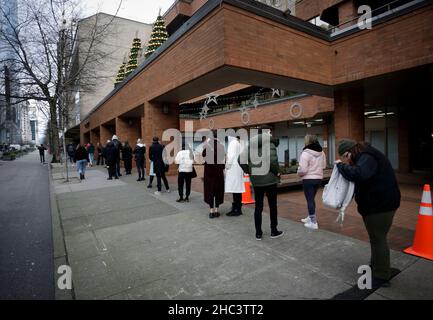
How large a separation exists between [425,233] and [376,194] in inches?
57.7

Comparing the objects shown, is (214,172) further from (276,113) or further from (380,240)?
A: (276,113)

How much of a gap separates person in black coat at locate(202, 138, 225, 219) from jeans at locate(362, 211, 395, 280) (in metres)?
3.14

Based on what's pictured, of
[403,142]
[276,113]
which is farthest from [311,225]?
[276,113]

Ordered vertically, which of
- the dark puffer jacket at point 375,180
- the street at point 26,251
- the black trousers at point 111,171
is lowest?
the street at point 26,251

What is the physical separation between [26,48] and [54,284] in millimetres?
21429

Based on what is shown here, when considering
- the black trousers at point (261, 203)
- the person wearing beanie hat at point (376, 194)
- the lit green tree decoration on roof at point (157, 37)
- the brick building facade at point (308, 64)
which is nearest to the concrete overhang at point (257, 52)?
the brick building facade at point (308, 64)

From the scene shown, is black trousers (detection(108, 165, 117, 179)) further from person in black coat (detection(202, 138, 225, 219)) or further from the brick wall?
the brick wall

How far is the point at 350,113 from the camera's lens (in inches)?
370

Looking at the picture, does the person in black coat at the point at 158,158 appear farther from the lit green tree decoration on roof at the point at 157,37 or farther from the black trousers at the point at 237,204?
the lit green tree decoration on roof at the point at 157,37

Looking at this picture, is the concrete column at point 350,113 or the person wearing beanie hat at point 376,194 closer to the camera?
the person wearing beanie hat at point 376,194

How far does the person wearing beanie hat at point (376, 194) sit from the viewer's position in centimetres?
266

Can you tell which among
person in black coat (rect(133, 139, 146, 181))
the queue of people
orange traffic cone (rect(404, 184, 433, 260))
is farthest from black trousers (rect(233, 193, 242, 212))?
person in black coat (rect(133, 139, 146, 181))

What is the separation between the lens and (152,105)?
1159 centimetres

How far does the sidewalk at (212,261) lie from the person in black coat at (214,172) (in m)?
0.41
